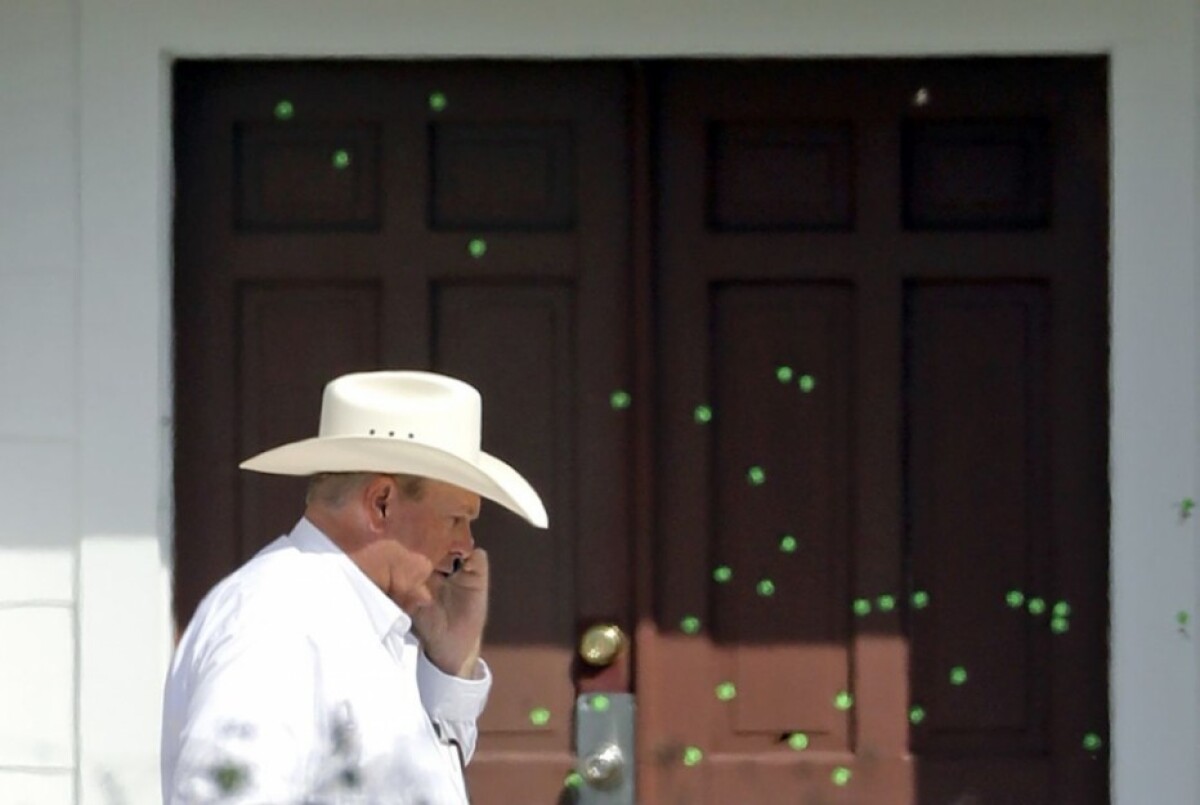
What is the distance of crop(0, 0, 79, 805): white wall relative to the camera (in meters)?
4.67

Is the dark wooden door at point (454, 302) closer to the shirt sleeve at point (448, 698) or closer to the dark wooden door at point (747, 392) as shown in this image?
the dark wooden door at point (747, 392)

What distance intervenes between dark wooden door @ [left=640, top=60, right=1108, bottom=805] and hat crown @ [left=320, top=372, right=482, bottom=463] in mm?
1517

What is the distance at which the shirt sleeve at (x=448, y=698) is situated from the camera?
3527 millimetres

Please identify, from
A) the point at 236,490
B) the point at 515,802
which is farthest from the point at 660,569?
the point at 236,490

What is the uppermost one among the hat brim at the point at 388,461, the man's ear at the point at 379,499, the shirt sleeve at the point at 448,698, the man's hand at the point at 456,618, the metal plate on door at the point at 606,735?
the hat brim at the point at 388,461

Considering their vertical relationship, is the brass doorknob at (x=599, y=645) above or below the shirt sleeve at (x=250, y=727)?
below

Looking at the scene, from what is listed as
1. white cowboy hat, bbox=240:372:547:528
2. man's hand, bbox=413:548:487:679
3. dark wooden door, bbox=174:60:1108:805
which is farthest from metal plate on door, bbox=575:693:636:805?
white cowboy hat, bbox=240:372:547:528

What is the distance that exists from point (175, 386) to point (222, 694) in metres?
2.09

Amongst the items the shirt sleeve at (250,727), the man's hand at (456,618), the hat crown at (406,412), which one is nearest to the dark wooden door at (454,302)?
the man's hand at (456,618)

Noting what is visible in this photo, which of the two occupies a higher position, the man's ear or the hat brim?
the hat brim

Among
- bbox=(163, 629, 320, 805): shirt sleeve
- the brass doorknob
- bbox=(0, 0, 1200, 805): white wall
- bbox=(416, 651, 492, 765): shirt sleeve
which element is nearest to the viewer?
bbox=(163, 629, 320, 805): shirt sleeve

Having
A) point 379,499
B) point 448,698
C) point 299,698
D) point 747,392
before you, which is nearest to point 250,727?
point 299,698

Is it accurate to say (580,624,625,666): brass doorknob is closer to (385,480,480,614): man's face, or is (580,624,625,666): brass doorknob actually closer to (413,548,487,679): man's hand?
(413,548,487,679): man's hand

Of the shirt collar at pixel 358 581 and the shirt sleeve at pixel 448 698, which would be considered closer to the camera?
the shirt collar at pixel 358 581
